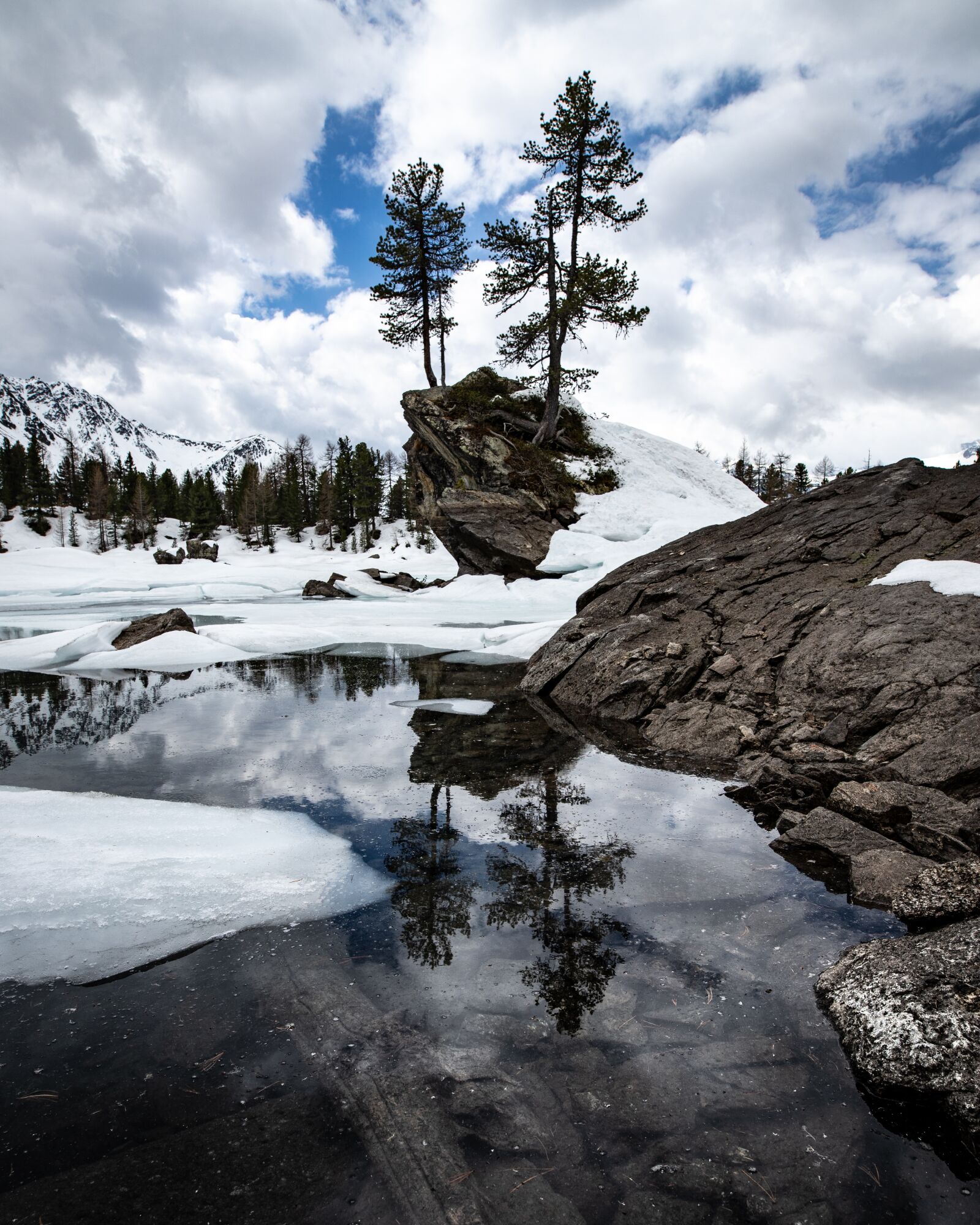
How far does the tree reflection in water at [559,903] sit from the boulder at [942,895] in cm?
165

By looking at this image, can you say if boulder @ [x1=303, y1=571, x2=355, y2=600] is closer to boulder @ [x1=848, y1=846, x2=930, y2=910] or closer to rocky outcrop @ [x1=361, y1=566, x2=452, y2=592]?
rocky outcrop @ [x1=361, y1=566, x2=452, y2=592]

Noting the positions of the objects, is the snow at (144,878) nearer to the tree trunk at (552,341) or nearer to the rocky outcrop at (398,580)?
the tree trunk at (552,341)

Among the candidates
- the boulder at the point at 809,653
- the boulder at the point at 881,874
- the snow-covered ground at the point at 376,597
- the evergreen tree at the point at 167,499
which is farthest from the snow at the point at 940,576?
the evergreen tree at the point at 167,499

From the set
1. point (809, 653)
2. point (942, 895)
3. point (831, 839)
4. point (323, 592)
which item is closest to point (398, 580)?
point (323, 592)

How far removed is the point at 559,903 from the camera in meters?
4.07

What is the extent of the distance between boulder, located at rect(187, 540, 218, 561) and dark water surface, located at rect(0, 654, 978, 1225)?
5685 cm

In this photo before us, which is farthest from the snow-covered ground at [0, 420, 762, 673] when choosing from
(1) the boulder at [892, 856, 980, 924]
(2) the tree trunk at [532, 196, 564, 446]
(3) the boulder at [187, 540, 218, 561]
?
(3) the boulder at [187, 540, 218, 561]

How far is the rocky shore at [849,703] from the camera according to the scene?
9.59 ft

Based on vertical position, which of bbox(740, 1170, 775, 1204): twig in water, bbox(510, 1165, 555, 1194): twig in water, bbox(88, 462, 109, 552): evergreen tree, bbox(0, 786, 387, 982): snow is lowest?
bbox(740, 1170, 775, 1204): twig in water

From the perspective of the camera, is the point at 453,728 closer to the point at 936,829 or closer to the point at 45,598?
the point at 936,829

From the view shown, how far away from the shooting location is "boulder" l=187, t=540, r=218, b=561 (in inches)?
2225

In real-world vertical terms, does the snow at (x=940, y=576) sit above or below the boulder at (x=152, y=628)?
above

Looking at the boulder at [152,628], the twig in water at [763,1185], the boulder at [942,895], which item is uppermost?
the boulder at [152,628]

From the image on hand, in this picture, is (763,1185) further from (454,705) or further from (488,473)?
(488,473)
